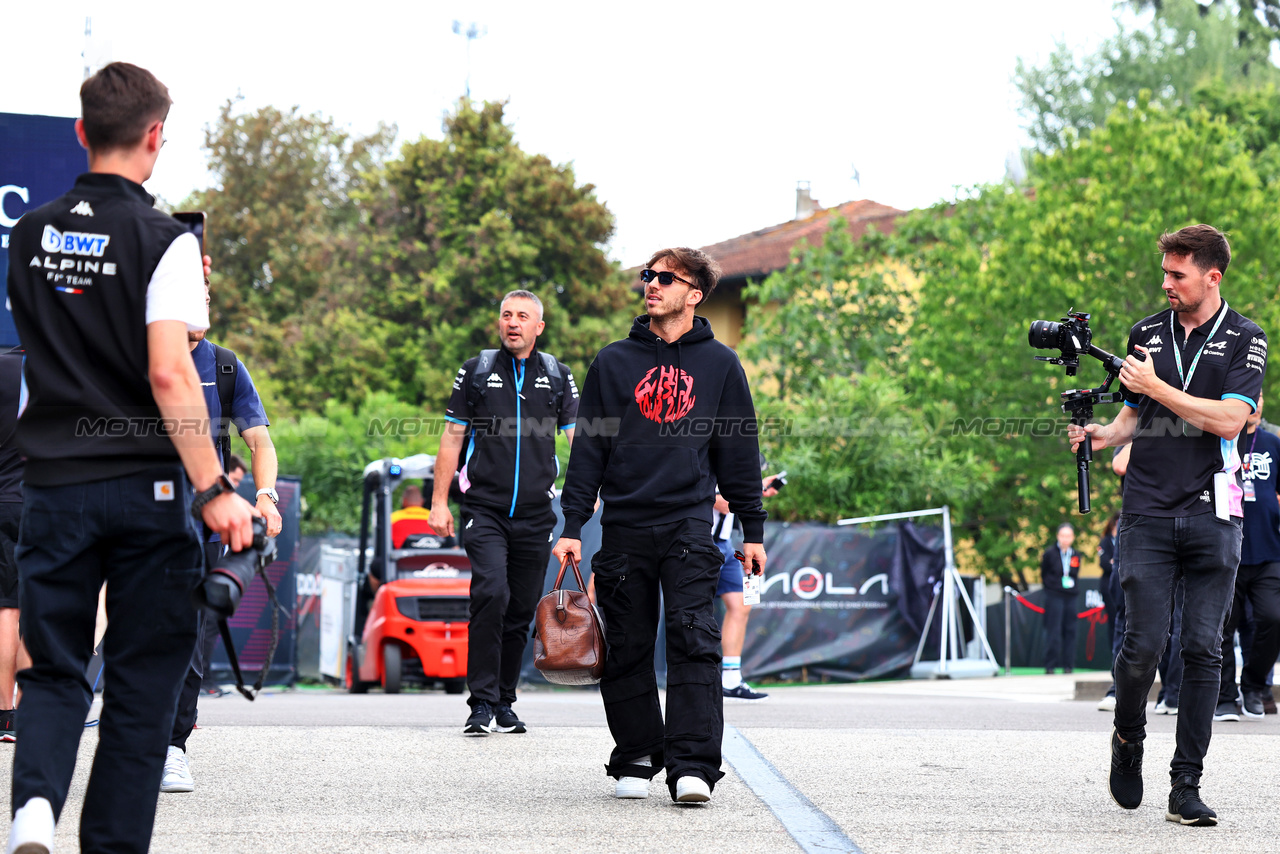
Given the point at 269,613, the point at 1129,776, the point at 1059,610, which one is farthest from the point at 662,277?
the point at 1059,610

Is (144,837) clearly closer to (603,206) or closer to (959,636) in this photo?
(959,636)

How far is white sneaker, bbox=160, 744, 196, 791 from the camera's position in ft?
18.3

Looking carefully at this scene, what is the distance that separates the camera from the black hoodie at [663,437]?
569 cm

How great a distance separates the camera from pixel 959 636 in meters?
18.2

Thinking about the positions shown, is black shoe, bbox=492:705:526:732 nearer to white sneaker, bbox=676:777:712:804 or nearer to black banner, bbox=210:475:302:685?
white sneaker, bbox=676:777:712:804

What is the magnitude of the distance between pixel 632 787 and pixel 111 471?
2.65m

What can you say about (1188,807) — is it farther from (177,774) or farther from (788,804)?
(177,774)

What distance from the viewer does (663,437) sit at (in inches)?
226

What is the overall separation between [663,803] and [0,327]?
6979 millimetres

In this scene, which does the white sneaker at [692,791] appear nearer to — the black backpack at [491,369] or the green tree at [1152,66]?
the black backpack at [491,369]

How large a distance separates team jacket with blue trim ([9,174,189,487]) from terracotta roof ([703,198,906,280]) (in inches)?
1472

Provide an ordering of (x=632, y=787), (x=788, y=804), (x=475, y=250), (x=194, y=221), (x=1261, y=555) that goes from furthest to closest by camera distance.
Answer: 1. (x=475, y=250)
2. (x=1261, y=555)
3. (x=632, y=787)
4. (x=788, y=804)
5. (x=194, y=221)

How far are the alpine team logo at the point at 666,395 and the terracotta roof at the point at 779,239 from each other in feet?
115

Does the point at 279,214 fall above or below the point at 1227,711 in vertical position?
above
